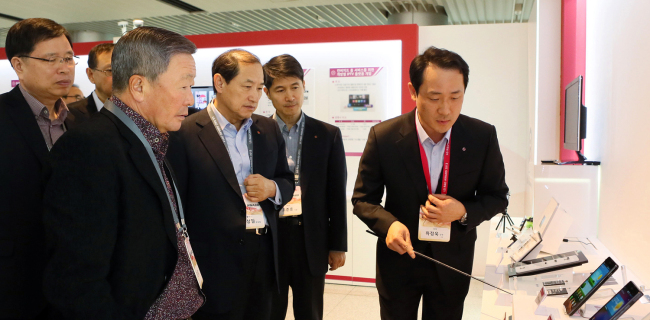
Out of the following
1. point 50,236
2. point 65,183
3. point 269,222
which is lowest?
point 269,222

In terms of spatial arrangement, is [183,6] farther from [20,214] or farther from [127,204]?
[127,204]

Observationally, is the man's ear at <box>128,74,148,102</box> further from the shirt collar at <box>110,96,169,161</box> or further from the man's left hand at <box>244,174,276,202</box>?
the man's left hand at <box>244,174,276,202</box>

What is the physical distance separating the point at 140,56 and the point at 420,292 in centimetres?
148

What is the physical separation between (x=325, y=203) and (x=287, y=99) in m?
0.67

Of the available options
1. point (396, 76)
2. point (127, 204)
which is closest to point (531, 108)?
point (396, 76)

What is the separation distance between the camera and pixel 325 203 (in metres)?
2.79

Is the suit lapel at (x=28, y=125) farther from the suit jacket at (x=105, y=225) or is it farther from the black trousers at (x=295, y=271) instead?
the black trousers at (x=295, y=271)

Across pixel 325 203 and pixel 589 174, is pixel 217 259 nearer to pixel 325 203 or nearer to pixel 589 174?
pixel 325 203

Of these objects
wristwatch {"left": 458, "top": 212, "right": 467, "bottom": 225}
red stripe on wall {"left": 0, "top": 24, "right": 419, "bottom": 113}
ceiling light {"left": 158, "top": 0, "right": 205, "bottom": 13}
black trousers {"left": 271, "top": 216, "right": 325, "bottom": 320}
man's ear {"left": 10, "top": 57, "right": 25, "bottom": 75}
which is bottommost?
black trousers {"left": 271, "top": 216, "right": 325, "bottom": 320}

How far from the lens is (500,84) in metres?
5.18

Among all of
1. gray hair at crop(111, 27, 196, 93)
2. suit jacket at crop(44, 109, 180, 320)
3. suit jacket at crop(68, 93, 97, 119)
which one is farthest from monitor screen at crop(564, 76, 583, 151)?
suit jacket at crop(68, 93, 97, 119)

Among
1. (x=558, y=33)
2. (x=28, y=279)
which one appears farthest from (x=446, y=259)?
(x=558, y=33)

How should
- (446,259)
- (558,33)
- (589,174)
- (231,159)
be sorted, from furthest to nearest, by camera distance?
(558,33)
(589,174)
(231,159)
(446,259)

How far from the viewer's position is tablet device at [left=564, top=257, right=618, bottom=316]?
1557 mm
